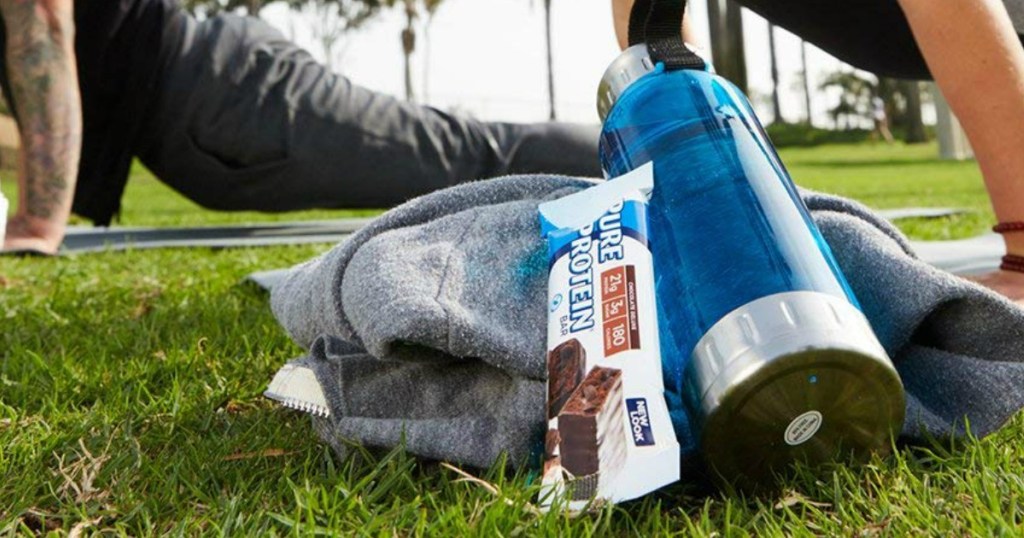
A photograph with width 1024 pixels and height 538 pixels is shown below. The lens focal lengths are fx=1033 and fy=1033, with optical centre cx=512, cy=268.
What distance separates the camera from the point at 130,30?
4.72m

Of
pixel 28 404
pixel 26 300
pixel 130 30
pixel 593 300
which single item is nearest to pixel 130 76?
pixel 130 30

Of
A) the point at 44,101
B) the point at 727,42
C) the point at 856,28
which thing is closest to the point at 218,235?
the point at 44,101

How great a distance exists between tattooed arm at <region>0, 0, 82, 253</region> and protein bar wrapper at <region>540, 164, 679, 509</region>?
3.42 metres

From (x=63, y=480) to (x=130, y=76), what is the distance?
12.4 ft

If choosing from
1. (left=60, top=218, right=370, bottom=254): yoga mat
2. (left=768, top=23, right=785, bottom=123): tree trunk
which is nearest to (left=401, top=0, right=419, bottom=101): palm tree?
(left=768, top=23, right=785, bottom=123): tree trunk

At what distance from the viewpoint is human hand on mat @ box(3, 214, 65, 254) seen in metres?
4.23

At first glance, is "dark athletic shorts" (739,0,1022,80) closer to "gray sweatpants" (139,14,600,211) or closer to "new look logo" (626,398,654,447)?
"new look logo" (626,398,654,447)

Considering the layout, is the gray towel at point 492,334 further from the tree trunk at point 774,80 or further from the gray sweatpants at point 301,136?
the tree trunk at point 774,80

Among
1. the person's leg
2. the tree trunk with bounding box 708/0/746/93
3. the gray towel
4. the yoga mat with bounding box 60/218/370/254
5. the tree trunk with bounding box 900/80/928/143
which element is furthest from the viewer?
the tree trunk with bounding box 900/80/928/143

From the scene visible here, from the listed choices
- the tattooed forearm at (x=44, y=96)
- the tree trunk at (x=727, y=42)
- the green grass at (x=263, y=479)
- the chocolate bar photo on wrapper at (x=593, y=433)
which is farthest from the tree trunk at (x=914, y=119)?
the chocolate bar photo on wrapper at (x=593, y=433)

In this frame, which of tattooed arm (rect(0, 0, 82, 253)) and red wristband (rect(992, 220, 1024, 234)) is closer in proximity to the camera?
red wristband (rect(992, 220, 1024, 234))

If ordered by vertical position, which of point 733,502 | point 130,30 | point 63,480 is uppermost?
point 733,502

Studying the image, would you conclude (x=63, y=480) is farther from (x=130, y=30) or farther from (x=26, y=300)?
(x=130, y=30)

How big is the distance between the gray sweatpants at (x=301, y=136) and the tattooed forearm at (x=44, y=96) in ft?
2.01
